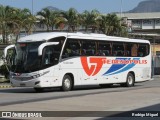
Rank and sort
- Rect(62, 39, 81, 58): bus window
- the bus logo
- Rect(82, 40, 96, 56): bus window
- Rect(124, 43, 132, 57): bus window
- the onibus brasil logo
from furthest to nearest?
Rect(124, 43, 132, 57): bus window → the onibus brasil logo → the bus logo → Rect(82, 40, 96, 56): bus window → Rect(62, 39, 81, 58): bus window

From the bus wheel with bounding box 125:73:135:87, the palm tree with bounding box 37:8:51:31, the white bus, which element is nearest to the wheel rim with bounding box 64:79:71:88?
the white bus

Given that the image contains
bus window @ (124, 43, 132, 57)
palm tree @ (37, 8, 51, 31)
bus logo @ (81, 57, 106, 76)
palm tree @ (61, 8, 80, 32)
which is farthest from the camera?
palm tree @ (61, 8, 80, 32)

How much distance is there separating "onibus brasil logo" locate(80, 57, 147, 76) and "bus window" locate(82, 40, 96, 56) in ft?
→ 0.96

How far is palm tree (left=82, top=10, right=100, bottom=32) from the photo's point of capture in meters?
63.3

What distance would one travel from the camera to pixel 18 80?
24609 mm

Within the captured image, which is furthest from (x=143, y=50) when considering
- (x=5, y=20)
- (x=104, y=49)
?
(x=5, y=20)

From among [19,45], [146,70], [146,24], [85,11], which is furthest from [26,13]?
[146,24]

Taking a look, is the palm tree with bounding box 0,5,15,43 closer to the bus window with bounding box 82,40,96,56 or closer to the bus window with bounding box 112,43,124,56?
the bus window with bounding box 112,43,124,56

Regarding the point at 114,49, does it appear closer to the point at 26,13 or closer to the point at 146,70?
the point at 146,70

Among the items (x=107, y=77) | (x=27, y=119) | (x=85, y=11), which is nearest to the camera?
(x=27, y=119)

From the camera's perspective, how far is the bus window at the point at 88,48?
26894 millimetres

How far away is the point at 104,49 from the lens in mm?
28719

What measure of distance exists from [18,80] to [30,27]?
110ft

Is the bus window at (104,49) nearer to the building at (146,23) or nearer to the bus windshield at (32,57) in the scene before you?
the bus windshield at (32,57)
